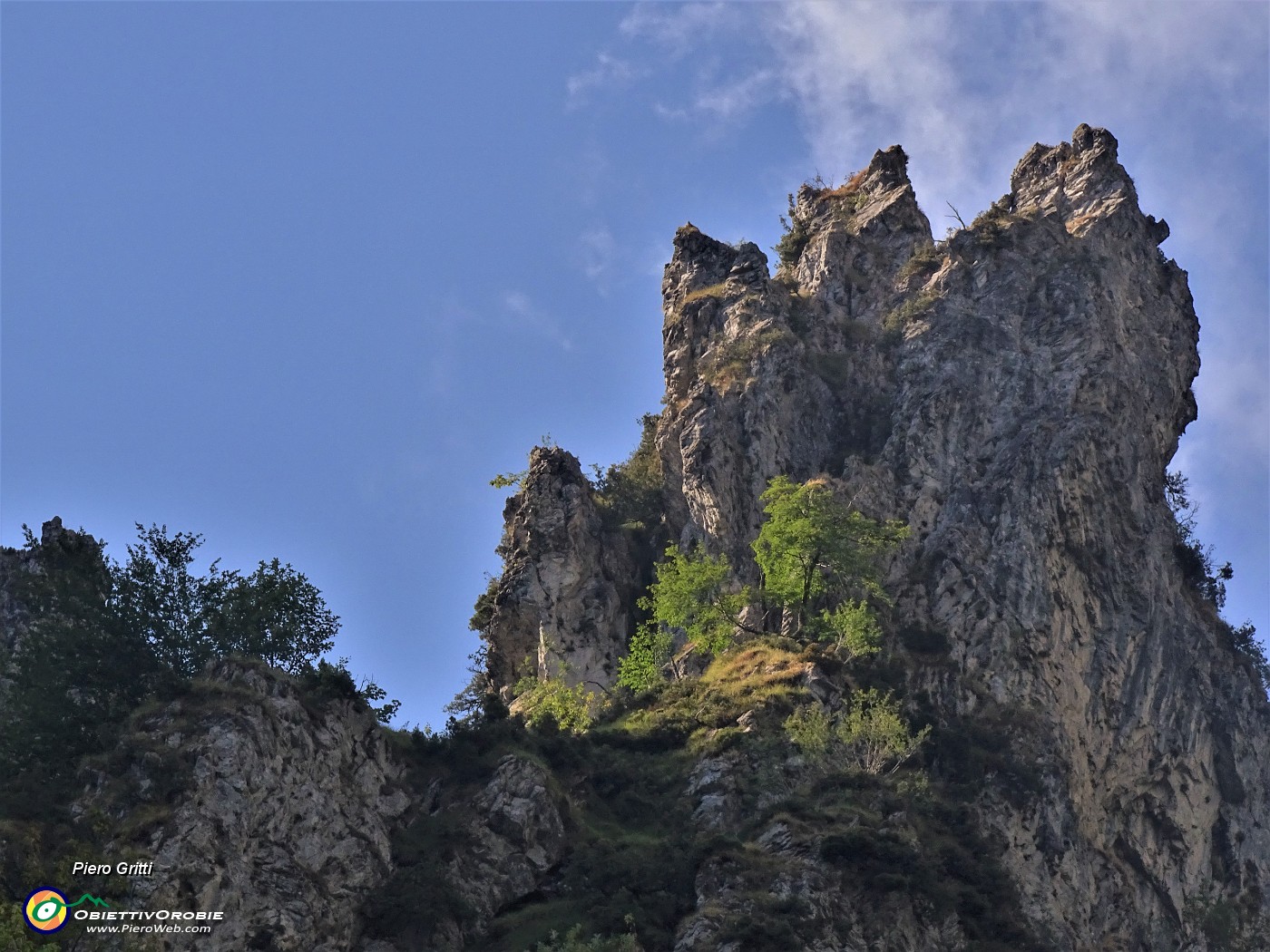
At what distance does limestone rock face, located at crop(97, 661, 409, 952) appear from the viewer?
56062 millimetres

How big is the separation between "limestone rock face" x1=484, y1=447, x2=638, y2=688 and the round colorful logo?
43454 mm

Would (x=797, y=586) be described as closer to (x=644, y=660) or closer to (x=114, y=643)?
(x=644, y=660)

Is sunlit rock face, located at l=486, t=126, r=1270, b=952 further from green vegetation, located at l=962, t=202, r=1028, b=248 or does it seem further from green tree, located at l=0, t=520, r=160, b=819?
green tree, located at l=0, t=520, r=160, b=819

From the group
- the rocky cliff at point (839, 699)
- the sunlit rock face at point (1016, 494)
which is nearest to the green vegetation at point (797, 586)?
the rocky cliff at point (839, 699)

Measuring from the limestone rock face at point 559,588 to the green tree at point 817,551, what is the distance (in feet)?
45.7

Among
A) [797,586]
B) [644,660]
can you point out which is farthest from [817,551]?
[644,660]

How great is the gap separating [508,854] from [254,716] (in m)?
11.1

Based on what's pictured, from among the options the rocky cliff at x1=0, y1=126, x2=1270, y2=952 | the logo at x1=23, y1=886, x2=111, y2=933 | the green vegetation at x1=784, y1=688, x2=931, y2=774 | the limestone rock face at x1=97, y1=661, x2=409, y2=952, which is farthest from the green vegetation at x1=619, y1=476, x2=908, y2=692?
the logo at x1=23, y1=886, x2=111, y2=933

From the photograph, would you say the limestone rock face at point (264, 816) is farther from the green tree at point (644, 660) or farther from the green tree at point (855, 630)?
the green tree at point (855, 630)

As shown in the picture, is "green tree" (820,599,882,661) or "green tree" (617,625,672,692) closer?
"green tree" (820,599,882,661)

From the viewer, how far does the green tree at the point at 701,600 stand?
85050 millimetres

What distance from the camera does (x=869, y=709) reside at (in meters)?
75.8

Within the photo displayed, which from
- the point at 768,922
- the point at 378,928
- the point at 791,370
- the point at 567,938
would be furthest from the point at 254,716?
the point at 791,370

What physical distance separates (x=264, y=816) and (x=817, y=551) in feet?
108
